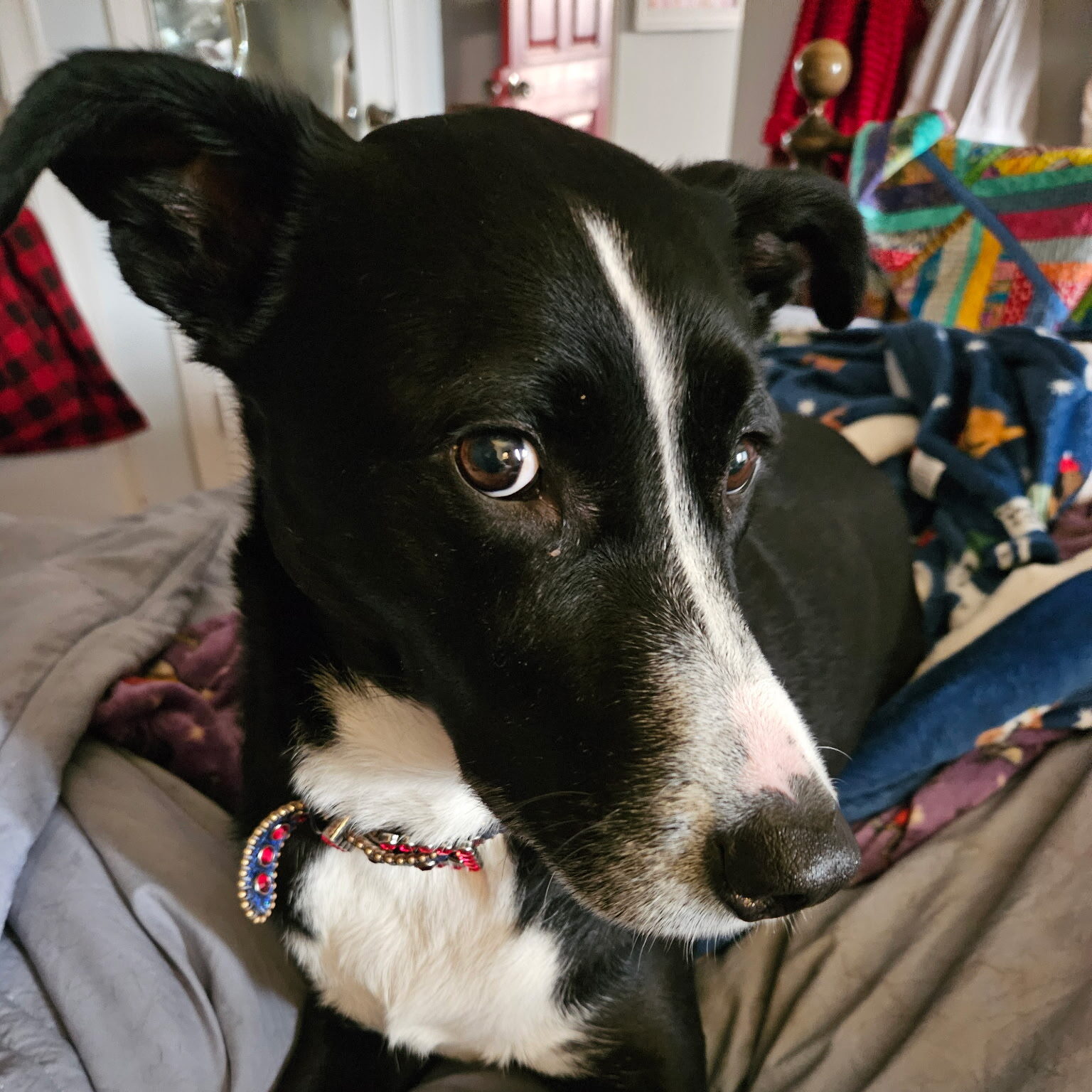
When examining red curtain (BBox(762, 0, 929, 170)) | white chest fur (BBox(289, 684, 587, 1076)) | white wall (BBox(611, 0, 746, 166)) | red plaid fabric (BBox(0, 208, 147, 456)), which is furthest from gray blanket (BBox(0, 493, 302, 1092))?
white wall (BBox(611, 0, 746, 166))

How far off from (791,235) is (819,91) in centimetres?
144

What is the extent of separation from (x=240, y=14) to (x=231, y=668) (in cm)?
233

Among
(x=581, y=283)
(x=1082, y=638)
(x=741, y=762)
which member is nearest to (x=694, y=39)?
(x=1082, y=638)

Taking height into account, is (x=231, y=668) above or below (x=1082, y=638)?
below

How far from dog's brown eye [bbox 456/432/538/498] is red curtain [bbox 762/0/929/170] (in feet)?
8.40

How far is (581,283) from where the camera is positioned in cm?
69

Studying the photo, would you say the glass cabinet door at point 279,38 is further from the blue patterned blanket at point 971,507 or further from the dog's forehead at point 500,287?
the dog's forehead at point 500,287

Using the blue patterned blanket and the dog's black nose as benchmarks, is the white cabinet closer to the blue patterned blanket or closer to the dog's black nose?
the blue patterned blanket

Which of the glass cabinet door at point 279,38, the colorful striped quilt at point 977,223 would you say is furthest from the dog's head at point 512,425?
the glass cabinet door at point 279,38

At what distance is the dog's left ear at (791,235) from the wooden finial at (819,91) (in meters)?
1.27

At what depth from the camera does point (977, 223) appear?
6.38 ft

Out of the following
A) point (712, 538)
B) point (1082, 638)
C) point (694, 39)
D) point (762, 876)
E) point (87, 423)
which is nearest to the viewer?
point (762, 876)

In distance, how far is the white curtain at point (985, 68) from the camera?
261 centimetres

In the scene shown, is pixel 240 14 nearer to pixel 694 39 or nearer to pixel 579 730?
pixel 694 39
